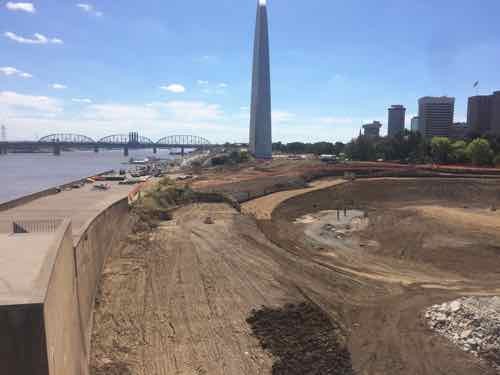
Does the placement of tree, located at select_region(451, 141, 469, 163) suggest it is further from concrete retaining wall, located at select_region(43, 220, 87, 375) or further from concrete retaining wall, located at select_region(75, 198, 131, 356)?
concrete retaining wall, located at select_region(43, 220, 87, 375)

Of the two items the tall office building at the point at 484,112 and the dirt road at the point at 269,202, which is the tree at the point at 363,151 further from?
the tall office building at the point at 484,112

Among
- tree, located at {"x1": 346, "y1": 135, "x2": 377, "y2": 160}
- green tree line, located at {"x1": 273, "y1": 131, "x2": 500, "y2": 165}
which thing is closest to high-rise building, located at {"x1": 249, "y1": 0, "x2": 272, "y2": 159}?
green tree line, located at {"x1": 273, "y1": 131, "x2": 500, "y2": 165}

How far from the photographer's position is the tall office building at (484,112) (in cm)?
14338

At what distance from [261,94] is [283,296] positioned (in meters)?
79.3

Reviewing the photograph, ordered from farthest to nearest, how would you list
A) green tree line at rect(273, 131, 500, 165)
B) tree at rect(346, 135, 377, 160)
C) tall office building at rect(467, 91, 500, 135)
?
tall office building at rect(467, 91, 500, 135) < tree at rect(346, 135, 377, 160) < green tree line at rect(273, 131, 500, 165)

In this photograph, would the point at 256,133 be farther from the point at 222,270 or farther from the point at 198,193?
the point at 222,270

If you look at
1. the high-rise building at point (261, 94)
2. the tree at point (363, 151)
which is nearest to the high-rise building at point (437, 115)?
the tree at point (363, 151)

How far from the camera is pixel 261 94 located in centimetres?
9050

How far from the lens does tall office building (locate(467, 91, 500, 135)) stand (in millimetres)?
143375

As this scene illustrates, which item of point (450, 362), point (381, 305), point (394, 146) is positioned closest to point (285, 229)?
point (381, 305)

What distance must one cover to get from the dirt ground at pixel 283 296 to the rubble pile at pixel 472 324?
39cm

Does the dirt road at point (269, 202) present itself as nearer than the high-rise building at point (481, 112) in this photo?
Yes

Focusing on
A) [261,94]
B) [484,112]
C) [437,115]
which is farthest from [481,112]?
[261,94]

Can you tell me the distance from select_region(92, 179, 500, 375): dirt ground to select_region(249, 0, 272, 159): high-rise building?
213 ft
